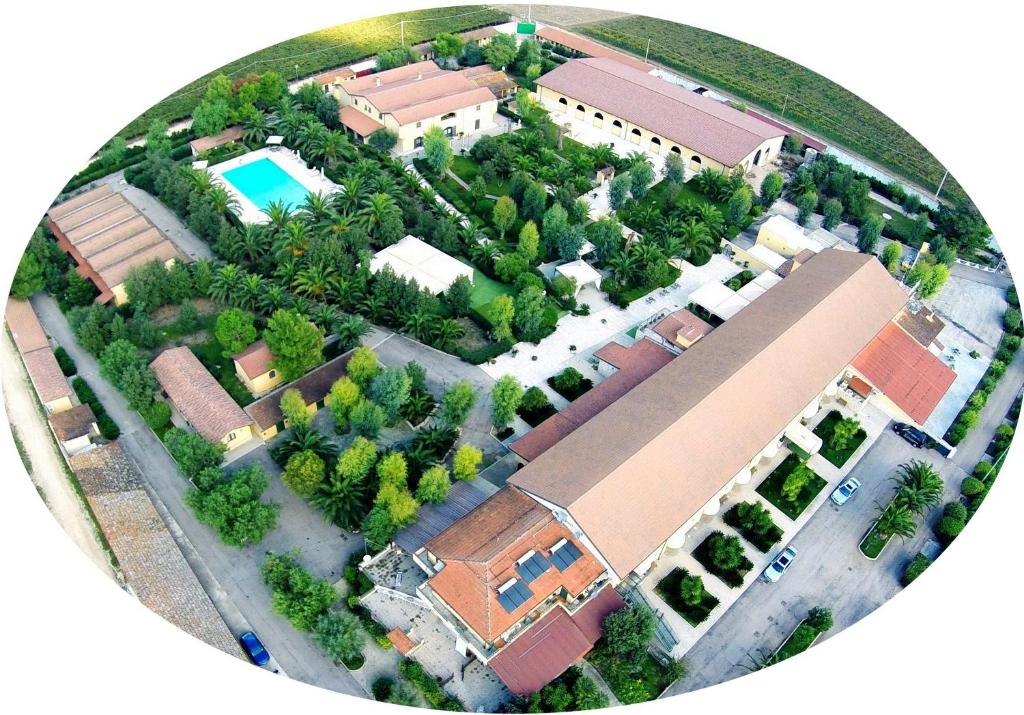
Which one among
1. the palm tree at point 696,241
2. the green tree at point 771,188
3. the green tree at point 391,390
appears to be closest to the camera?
the green tree at point 391,390

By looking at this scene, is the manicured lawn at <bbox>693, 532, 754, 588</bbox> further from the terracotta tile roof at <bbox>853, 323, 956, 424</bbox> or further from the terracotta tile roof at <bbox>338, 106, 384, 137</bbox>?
the terracotta tile roof at <bbox>338, 106, 384, 137</bbox>

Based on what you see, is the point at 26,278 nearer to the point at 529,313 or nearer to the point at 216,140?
the point at 216,140

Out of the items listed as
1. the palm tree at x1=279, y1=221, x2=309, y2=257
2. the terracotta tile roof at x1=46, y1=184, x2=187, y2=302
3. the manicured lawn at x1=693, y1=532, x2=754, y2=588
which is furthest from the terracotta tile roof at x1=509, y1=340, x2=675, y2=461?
the terracotta tile roof at x1=46, y1=184, x2=187, y2=302

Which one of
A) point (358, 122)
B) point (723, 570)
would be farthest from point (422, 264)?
point (723, 570)

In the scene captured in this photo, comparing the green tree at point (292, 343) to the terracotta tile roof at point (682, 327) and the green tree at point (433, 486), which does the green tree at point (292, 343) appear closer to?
the green tree at point (433, 486)

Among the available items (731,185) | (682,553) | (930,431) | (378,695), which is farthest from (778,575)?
(731,185)

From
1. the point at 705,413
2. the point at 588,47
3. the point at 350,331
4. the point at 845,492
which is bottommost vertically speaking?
the point at 845,492

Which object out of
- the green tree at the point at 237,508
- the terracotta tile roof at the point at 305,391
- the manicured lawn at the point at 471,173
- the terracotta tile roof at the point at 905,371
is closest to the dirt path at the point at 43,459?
the green tree at the point at 237,508
